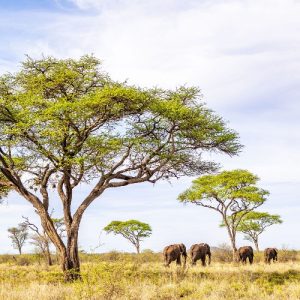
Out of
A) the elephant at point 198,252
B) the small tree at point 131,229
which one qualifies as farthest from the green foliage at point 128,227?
the elephant at point 198,252

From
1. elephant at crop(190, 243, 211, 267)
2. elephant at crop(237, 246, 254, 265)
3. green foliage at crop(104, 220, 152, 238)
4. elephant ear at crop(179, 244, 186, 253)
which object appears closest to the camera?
elephant ear at crop(179, 244, 186, 253)

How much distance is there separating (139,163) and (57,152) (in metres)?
3.91

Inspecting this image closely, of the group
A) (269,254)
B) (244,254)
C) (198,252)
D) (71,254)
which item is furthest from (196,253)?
(71,254)

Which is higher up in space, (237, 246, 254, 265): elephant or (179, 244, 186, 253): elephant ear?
(179, 244, 186, 253): elephant ear

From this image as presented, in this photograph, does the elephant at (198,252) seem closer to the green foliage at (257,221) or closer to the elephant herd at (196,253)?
the elephant herd at (196,253)

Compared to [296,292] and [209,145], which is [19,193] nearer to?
[209,145]

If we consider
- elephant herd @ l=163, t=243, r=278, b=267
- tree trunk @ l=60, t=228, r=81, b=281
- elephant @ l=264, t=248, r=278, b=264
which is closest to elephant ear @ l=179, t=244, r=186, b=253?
elephant herd @ l=163, t=243, r=278, b=267

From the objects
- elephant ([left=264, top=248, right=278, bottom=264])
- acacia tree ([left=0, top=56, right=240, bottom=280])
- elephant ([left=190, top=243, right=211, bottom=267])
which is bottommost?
elephant ([left=264, top=248, right=278, bottom=264])

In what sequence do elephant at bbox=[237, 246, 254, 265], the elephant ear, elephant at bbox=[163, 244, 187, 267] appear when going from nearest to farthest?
1. elephant at bbox=[163, 244, 187, 267]
2. the elephant ear
3. elephant at bbox=[237, 246, 254, 265]

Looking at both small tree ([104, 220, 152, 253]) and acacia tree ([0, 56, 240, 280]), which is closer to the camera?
acacia tree ([0, 56, 240, 280])

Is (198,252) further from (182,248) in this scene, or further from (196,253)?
(182,248)

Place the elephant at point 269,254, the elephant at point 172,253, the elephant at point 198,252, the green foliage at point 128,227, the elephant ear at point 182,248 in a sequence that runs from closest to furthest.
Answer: the elephant at point 172,253 → the elephant ear at point 182,248 → the elephant at point 198,252 → the elephant at point 269,254 → the green foliage at point 128,227

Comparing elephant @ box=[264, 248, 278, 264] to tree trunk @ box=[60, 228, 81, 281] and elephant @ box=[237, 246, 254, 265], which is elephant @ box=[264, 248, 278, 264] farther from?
tree trunk @ box=[60, 228, 81, 281]

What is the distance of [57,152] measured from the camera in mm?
21188
